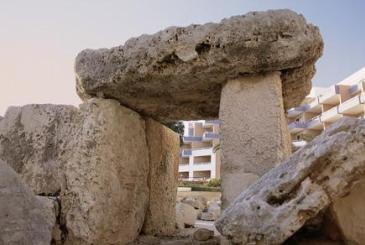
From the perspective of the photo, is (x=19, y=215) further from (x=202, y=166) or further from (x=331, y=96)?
(x=202, y=166)

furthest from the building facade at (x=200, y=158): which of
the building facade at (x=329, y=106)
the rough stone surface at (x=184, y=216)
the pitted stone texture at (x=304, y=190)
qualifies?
the pitted stone texture at (x=304, y=190)

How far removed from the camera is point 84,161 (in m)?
3.42

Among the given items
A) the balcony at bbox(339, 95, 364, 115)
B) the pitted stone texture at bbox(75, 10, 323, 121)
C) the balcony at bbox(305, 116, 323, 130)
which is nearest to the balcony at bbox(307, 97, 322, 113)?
the balcony at bbox(305, 116, 323, 130)

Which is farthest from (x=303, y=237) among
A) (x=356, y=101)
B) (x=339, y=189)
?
(x=356, y=101)

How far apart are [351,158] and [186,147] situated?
3773cm

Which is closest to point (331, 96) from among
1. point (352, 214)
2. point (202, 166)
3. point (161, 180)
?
point (202, 166)

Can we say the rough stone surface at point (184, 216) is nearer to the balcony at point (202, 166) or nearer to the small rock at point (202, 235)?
the small rock at point (202, 235)

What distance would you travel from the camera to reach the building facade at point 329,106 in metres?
24.8

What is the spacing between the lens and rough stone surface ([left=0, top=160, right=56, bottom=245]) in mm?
2117

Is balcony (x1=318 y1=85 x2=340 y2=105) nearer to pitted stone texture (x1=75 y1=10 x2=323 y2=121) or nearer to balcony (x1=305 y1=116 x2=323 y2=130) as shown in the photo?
balcony (x1=305 y1=116 x2=323 y2=130)

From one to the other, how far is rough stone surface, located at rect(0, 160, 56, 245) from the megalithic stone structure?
142cm

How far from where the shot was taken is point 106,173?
3.46m

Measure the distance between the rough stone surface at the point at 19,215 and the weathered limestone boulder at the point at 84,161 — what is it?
3.13ft

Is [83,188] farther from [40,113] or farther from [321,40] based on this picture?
[321,40]
